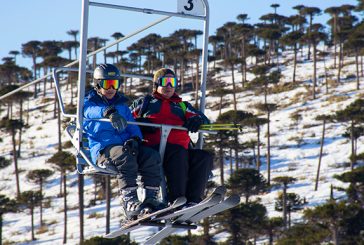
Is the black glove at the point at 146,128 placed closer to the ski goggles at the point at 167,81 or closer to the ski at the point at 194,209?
the ski goggles at the point at 167,81

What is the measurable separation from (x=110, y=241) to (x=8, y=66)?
4773cm

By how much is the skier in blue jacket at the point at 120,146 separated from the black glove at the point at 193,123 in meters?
0.40

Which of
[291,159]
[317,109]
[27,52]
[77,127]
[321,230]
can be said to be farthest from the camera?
[27,52]

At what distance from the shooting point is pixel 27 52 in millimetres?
105062

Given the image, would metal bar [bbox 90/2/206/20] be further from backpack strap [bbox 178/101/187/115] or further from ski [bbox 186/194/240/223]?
ski [bbox 186/194/240/223]

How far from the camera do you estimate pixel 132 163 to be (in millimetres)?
7418

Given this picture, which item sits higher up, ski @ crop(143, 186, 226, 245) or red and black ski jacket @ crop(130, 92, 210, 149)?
red and black ski jacket @ crop(130, 92, 210, 149)

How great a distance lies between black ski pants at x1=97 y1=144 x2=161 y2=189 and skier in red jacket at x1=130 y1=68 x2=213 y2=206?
24cm

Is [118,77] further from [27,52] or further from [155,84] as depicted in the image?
[27,52]

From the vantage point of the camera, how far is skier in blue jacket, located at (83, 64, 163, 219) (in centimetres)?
737

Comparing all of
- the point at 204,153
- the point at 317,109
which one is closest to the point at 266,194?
the point at 317,109

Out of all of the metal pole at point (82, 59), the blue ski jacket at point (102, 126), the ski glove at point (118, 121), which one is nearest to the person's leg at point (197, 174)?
the blue ski jacket at point (102, 126)

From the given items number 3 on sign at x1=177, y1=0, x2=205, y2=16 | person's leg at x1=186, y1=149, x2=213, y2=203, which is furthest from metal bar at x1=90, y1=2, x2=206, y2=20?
person's leg at x1=186, y1=149, x2=213, y2=203

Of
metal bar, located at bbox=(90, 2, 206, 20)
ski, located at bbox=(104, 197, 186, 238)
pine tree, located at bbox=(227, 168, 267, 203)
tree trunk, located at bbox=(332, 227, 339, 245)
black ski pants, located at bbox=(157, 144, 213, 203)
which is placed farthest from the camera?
pine tree, located at bbox=(227, 168, 267, 203)
